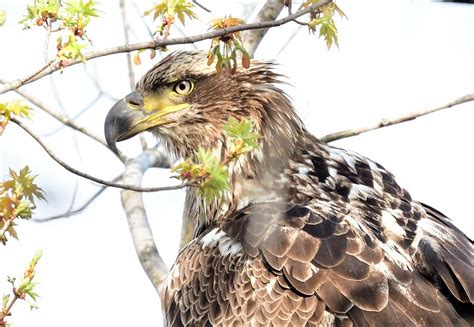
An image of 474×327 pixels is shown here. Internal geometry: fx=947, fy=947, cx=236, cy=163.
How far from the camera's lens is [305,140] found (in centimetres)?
649

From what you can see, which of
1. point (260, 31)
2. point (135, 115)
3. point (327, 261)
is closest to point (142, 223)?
point (135, 115)

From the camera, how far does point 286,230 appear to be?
536 cm

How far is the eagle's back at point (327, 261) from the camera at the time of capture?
497 cm

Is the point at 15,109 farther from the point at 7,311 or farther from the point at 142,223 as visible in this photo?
the point at 142,223

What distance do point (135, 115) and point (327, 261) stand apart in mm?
1868

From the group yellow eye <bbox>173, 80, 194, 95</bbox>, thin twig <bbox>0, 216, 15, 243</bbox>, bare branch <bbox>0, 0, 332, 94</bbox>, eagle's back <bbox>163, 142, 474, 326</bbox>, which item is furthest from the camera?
yellow eye <bbox>173, 80, 194, 95</bbox>

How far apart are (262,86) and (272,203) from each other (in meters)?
1.01

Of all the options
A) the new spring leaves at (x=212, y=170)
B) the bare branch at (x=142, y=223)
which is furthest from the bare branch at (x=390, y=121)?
the new spring leaves at (x=212, y=170)

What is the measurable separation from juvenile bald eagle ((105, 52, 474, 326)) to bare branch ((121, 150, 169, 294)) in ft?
1.29

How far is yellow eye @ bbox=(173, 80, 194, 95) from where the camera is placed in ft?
21.2

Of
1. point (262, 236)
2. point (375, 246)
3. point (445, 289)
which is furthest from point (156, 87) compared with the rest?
point (445, 289)

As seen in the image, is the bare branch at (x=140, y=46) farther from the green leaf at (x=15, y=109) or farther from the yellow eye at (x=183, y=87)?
→ the yellow eye at (x=183, y=87)

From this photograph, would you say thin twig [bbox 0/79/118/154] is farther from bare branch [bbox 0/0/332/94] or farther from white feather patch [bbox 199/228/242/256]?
bare branch [bbox 0/0/332/94]

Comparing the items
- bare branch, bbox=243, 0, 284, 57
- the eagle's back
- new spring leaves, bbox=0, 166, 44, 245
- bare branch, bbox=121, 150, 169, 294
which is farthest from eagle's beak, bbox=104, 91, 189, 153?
new spring leaves, bbox=0, 166, 44, 245
